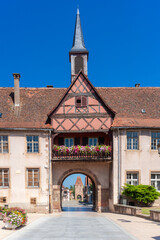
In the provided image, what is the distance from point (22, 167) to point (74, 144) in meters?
4.83

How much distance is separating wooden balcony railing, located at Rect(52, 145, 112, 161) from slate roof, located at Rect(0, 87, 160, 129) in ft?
7.43

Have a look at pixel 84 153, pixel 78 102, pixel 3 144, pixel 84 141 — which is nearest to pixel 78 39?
pixel 78 102

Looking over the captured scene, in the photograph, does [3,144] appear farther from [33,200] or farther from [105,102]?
[105,102]

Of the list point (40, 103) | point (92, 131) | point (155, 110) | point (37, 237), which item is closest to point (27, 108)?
point (40, 103)

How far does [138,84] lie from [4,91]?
43.4 feet

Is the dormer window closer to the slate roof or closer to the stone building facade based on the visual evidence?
the stone building facade

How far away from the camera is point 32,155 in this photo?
23.8 meters

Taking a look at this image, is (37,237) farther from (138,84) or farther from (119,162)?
(138,84)

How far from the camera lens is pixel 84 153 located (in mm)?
23938

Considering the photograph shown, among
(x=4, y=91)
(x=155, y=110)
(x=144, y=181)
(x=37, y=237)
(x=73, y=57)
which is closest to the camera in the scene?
(x=37, y=237)

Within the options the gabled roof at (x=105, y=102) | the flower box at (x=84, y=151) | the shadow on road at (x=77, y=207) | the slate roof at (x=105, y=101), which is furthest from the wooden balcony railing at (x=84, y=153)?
the shadow on road at (x=77, y=207)

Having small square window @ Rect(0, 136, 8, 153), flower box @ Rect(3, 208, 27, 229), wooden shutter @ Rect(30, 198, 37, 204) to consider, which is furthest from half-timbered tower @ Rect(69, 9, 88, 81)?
flower box @ Rect(3, 208, 27, 229)

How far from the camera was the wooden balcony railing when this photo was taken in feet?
78.2

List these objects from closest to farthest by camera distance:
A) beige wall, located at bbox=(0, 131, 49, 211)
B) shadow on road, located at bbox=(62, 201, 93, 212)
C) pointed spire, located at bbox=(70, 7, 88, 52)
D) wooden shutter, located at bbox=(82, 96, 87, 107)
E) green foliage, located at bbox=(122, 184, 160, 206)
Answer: green foliage, located at bbox=(122, 184, 160, 206) → beige wall, located at bbox=(0, 131, 49, 211) → wooden shutter, located at bbox=(82, 96, 87, 107) → shadow on road, located at bbox=(62, 201, 93, 212) → pointed spire, located at bbox=(70, 7, 88, 52)
